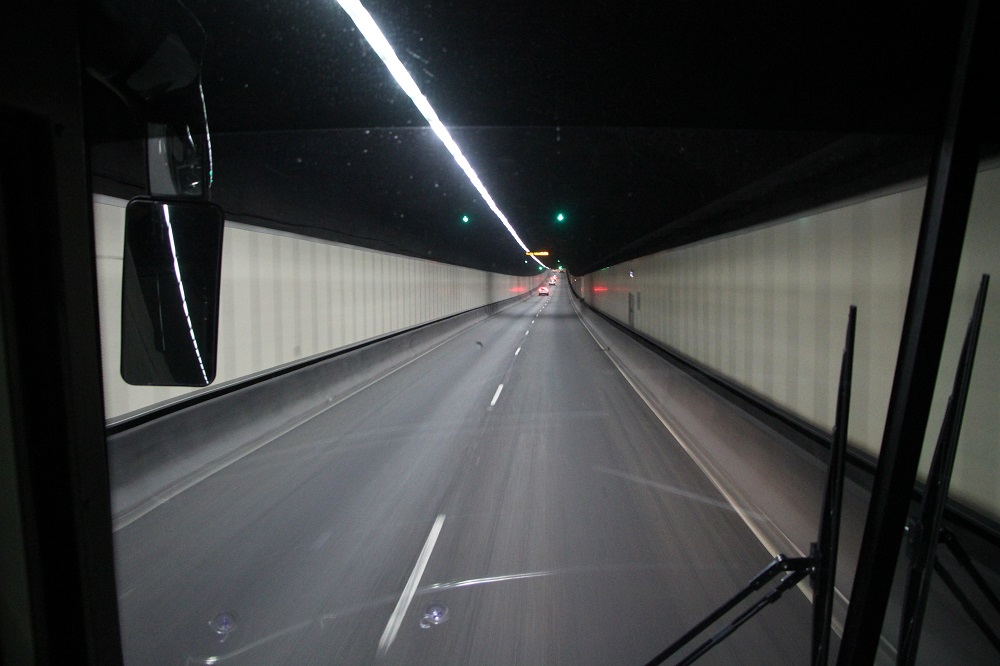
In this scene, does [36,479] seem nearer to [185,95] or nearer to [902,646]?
[185,95]

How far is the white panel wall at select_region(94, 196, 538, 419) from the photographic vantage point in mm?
6535

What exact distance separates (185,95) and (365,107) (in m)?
5.62

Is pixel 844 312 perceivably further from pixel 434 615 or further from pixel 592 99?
pixel 434 615

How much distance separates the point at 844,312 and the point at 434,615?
4.69m

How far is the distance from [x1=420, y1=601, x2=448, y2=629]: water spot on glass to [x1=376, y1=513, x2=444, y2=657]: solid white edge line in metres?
0.15

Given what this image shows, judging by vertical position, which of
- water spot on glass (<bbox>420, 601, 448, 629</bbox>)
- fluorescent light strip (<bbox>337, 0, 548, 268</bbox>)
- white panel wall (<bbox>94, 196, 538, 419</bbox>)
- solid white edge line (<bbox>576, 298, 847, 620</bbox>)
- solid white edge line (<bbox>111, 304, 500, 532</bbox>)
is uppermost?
fluorescent light strip (<bbox>337, 0, 548, 268</bbox>)

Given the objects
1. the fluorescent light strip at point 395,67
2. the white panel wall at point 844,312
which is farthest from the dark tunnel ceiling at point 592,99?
the white panel wall at point 844,312

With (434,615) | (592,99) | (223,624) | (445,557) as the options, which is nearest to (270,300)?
(592,99)

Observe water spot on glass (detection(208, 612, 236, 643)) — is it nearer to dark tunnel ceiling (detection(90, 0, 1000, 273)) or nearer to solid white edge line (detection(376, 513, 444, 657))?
solid white edge line (detection(376, 513, 444, 657))

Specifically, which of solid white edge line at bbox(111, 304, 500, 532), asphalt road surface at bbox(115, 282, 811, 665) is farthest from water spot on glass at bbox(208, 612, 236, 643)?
solid white edge line at bbox(111, 304, 500, 532)

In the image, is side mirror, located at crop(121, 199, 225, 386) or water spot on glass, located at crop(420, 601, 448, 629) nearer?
side mirror, located at crop(121, 199, 225, 386)

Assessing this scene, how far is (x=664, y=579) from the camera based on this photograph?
14.9 feet

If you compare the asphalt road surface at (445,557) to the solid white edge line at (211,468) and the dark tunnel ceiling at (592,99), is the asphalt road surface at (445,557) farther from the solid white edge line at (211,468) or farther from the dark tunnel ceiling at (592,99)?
the dark tunnel ceiling at (592,99)

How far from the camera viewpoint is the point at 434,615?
156 inches
